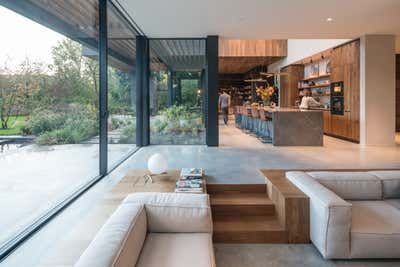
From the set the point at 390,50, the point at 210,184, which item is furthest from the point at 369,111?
the point at 210,184

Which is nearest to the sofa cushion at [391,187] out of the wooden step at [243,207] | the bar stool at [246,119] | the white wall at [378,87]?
the wooden step at [243,207]

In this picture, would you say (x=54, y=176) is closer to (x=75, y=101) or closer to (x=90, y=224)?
(x=75, y=101)

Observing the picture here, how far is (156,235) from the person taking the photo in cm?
254

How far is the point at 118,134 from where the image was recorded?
6.39 meters

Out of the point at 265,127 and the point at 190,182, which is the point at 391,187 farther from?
the point at 265,127

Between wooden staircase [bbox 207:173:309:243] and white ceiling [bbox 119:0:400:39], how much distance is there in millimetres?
3206

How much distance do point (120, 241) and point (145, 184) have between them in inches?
75.0

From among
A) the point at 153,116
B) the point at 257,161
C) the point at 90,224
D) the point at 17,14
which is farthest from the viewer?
the point at 153,116

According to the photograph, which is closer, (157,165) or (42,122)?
(42,122)

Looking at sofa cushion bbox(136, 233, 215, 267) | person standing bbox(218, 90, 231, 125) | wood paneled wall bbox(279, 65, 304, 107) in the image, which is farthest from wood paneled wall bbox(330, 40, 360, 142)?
sofa cushion bbox(136, 233, 215, 267)

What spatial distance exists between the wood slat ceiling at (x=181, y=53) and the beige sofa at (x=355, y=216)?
587 centimetres

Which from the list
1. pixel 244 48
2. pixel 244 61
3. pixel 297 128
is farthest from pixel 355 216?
pixel 244 61

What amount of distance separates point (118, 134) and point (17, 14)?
12.0 ft

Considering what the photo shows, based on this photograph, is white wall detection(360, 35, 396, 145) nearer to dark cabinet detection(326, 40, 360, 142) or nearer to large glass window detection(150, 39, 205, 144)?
dark cabinet detection(326, 40, 360, 142)
